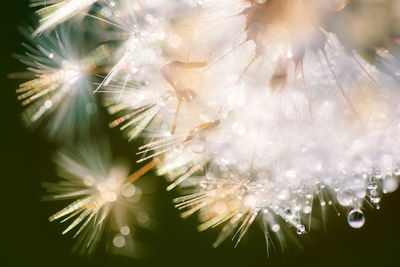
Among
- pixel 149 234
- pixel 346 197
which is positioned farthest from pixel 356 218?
pixel 149 234

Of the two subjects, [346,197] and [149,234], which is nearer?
[346,197]

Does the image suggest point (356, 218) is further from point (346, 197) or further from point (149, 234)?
point (149, 234)

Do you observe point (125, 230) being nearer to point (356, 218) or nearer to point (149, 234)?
point (149, 234)

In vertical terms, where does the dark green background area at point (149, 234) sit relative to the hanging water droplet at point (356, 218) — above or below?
above

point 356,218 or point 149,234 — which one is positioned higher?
point 149,234

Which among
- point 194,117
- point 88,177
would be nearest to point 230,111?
point 194,117

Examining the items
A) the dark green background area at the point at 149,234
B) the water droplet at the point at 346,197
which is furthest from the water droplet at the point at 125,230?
the water droplet at the point at 346,197

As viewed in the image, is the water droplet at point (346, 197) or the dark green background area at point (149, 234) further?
the dark green background area at point (149, 234)

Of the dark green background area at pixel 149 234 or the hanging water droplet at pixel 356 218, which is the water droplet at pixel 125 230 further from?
the hanging water droplet at pixel 356 218

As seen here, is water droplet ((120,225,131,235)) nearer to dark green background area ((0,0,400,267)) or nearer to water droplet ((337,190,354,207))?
dark green background area ((0,0,400,267))

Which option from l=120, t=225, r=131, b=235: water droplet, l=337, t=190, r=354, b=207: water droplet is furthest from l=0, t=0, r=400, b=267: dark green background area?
l=337, t=190, r=354, b=207: water droplet
